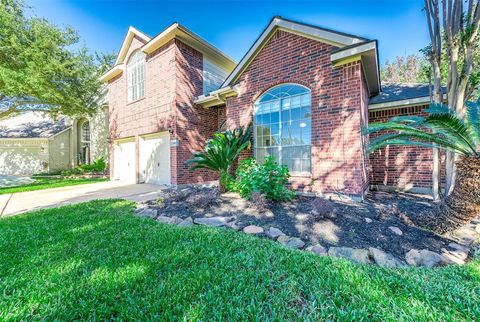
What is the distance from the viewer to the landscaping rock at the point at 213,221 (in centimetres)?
398

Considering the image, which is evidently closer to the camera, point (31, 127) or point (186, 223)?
point (186, 223)

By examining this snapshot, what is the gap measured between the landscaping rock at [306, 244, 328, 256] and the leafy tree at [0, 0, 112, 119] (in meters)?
15.2

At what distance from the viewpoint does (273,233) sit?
135 inches

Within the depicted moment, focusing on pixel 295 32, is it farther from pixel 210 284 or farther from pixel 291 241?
pixel 210 284

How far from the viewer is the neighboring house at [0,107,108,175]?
17594 mm

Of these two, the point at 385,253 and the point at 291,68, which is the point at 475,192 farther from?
the point at 291,68

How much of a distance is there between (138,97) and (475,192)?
12006 millimetres

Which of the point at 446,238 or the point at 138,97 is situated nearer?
the point at 446,238

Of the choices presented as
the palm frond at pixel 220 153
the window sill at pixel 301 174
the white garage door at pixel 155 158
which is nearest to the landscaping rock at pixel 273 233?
the window sill at pixel 301 174

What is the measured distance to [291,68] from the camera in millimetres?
6516

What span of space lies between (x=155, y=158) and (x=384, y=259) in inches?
363

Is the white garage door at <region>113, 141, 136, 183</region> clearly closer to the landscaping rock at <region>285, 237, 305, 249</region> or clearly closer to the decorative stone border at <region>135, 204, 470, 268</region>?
the decorative stone border at <region>135, 204, 470, 268</region>

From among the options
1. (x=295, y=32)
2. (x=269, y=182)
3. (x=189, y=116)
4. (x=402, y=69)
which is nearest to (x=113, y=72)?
(x=189, y=116)

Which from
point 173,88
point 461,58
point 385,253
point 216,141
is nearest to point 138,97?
point 173,88
